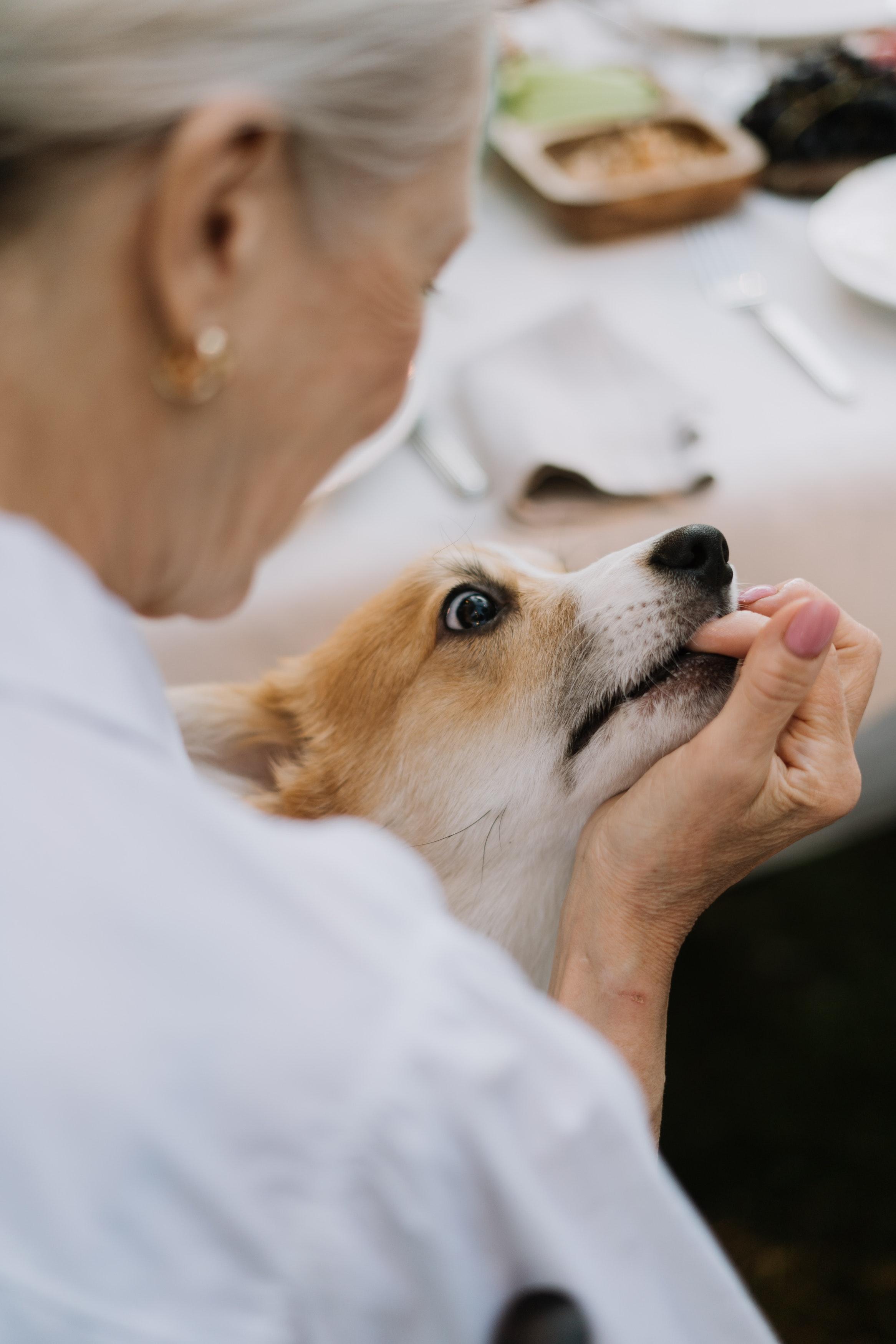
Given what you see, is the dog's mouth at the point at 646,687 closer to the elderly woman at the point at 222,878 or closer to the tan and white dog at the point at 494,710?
the tan and white dog at the point at 494,710

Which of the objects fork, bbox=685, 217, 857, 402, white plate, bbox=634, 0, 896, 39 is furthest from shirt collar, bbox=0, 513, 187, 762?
white plate, bbox=634, 0, 896, 39

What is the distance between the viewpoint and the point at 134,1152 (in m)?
0.47

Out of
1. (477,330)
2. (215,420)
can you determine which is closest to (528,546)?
(477,330)

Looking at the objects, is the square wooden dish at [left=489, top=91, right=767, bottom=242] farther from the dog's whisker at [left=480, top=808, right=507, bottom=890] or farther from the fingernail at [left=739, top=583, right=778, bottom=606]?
the dog's whisker at [left=480, top=808, right=507, bottom=890]

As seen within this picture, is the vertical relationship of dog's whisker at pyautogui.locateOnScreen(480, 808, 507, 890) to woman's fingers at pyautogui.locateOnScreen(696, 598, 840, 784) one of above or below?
below

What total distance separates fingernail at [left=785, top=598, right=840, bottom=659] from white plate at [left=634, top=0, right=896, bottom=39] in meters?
1.89

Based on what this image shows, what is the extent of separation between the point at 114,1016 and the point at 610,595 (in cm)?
70

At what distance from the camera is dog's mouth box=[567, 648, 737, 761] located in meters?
0.98

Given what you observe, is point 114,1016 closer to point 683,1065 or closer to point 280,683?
point 280,683

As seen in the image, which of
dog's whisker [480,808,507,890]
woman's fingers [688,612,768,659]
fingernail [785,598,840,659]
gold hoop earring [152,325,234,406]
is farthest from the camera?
dog's whisker [480,808,507,890]

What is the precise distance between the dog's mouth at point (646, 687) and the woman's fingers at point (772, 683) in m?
0.11

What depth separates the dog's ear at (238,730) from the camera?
1.11 meters

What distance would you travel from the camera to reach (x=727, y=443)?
4.17 feet

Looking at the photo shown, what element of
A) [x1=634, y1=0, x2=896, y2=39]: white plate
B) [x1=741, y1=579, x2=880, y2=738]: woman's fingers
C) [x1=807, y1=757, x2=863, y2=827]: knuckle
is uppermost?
[x1=634, y1=0, x2=896, y2=39]: white plate
